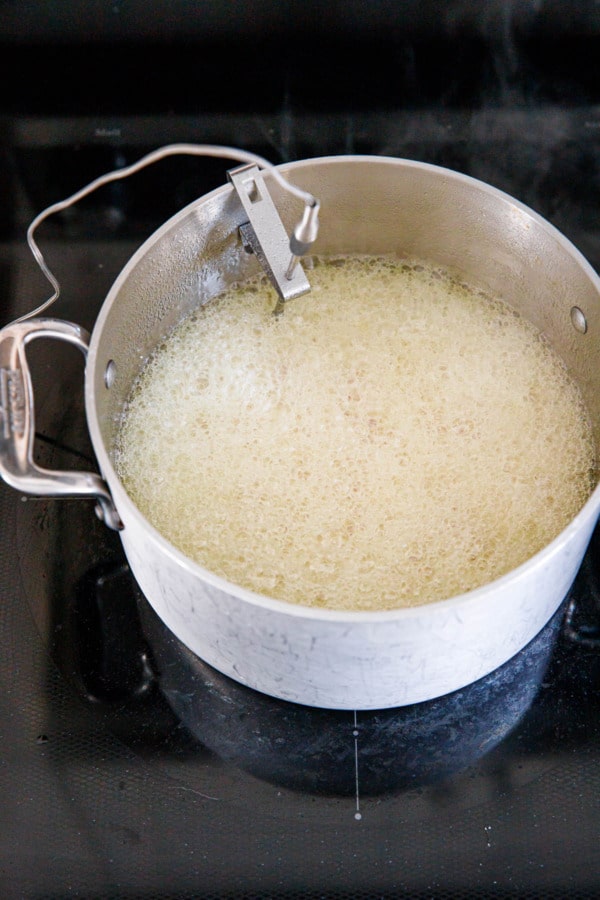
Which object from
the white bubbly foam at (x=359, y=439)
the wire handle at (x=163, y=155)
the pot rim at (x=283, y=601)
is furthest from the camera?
the white bubbly foam at (x=359, y=439)

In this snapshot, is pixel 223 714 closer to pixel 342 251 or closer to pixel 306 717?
pixel 306 717

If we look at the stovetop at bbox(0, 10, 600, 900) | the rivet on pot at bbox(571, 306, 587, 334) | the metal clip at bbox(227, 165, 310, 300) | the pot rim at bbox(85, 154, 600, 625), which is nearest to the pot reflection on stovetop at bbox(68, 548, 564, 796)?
the stovetop at bbox(0, 10, 600, 900)

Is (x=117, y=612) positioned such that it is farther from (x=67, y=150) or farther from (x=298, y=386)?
(x=67, y=150)

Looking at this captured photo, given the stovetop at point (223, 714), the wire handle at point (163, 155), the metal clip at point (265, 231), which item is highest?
the wire handle at point (163, 155)

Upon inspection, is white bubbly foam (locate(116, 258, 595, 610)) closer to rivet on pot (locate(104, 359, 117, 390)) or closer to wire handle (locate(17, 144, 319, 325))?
rivet on pot (locate(104, 359, 117, 390))

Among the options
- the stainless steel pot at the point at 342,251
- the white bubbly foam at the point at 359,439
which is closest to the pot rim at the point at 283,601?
the stainless steel pot at the point at 342,251

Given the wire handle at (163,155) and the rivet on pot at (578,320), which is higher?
the wire handle at (163,155)

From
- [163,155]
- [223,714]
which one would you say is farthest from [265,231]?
[223,714]

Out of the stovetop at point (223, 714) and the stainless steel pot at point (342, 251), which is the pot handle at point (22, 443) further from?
the stovetop at point (223, 714)

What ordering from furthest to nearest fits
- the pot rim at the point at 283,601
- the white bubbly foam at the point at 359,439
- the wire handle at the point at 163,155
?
the white bubbly foam at the point at 359,439 < the wire handle at the point at 163,155 < the pot rim at the point at 283,601

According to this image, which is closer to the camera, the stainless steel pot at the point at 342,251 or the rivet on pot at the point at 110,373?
the stainless steel pot at the point at 342,251
